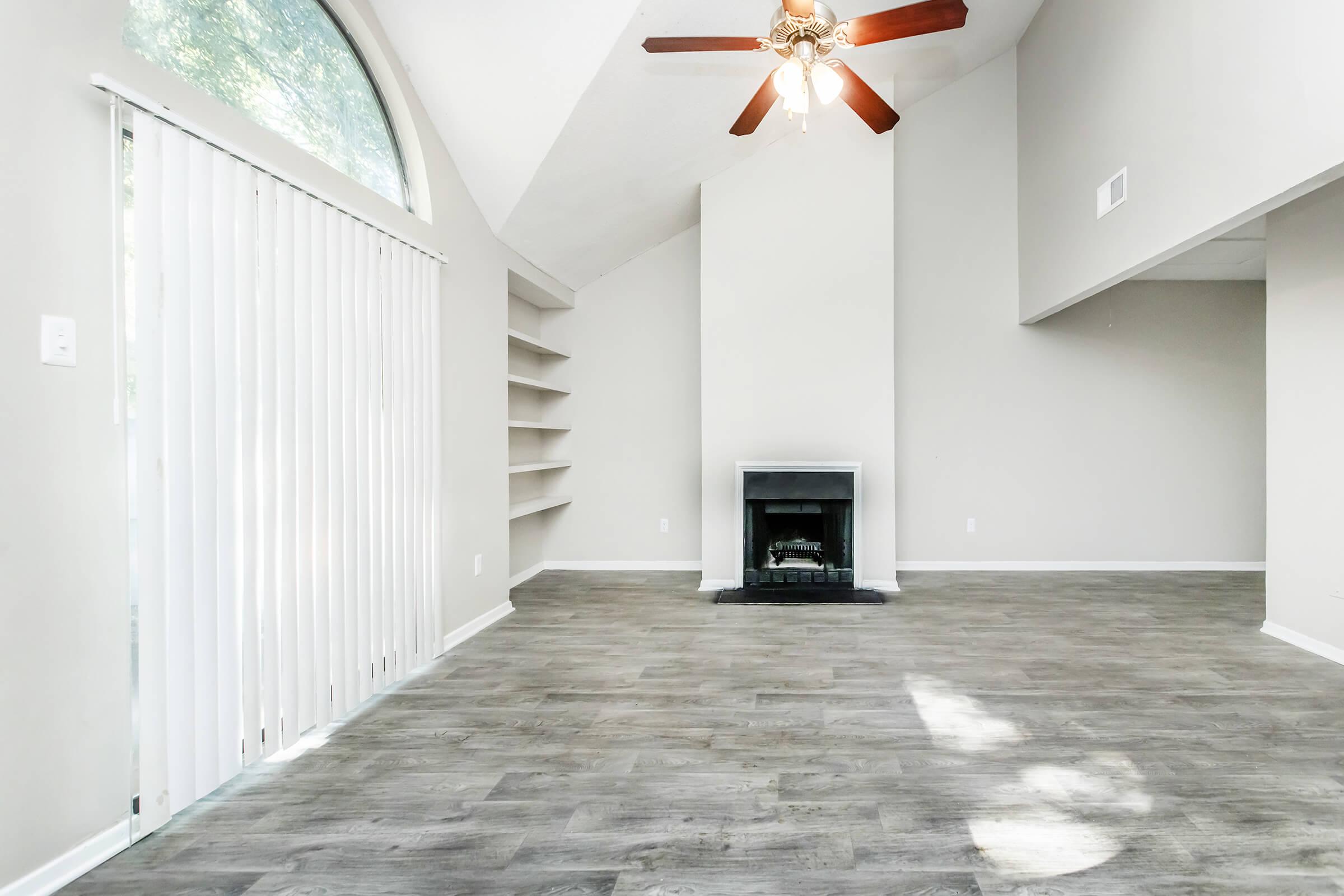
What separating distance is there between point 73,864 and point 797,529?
12.3 feet

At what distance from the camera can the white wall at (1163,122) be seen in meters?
2.09

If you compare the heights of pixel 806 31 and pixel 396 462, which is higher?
pixel 806 31

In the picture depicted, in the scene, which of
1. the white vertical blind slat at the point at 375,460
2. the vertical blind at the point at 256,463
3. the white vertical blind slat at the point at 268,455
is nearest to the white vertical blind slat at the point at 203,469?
the vertical blind at the point at 256,463

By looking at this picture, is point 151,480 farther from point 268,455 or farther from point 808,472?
point 808,472

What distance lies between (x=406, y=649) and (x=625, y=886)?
1.69 metres

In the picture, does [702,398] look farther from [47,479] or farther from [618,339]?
[47,479]

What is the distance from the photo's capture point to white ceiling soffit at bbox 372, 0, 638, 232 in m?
2.68

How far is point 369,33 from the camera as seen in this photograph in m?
2.65

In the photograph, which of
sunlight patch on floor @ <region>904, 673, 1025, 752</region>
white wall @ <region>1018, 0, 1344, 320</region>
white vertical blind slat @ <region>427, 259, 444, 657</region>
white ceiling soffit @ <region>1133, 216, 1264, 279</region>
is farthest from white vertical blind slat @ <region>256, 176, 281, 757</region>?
white ceiling soffit @ <region>1133, 216, 1264, 279</region>

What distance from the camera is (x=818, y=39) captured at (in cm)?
237

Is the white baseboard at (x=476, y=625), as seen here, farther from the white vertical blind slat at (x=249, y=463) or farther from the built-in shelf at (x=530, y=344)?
the built-in shelf at (x=530, y=344)

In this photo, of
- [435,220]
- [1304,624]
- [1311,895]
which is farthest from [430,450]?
[1304,624]

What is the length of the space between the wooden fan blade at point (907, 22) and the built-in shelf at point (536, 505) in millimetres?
3051

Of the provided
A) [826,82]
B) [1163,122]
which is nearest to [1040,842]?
[826,82]
